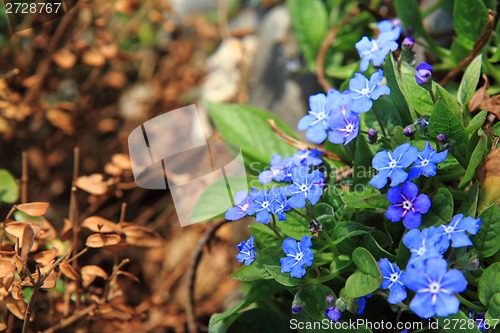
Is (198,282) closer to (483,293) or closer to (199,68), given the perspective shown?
(199,68)

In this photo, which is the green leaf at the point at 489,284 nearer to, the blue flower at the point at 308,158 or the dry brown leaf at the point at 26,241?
the blue flower at the point at 308,158

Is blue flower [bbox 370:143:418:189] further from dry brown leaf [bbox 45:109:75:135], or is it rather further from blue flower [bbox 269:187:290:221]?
dry brown leaf [bbox 45:109:75:135]

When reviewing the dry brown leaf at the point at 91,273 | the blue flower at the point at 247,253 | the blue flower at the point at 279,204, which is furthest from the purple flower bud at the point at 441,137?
the dry brown leaf at the point at 91,273

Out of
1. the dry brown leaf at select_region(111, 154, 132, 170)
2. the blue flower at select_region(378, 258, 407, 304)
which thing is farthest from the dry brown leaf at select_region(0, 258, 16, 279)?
the blue flower at select_region(378, 258, 407, 304)

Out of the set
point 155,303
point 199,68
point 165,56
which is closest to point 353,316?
point 155,303

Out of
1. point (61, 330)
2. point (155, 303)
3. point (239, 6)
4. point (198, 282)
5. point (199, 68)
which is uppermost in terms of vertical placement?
point (239, 6)

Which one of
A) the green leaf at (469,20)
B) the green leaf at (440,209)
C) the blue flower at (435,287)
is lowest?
the green leaf at (440,209)

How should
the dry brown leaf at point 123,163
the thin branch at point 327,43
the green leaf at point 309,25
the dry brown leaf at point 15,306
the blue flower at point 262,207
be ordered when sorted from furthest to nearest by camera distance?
the green leaf at point 309,25 → the thin branch at point 327,43 → the dry brown leaf at point 123,163 → the dry brown leaf at point 15,306 → the blue flower at point 262,207
